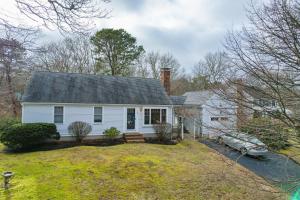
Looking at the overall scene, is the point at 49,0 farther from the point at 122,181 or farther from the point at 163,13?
the point at 122,181

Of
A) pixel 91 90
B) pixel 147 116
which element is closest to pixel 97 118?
pixel 91 90

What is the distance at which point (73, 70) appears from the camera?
3070 centimetres

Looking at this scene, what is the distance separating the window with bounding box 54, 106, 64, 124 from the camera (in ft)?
53.5

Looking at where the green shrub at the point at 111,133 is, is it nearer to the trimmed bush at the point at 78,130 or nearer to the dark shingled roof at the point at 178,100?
the trimmed bush at the point at 78,130

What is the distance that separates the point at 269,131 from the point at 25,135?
13.5m

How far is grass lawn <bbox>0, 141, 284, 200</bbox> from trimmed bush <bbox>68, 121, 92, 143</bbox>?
73.0 inches

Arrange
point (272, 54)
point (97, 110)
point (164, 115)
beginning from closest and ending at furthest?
point (272, 54), point (97, 110), point (164, 115)

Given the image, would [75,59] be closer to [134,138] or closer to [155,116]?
[155,116]

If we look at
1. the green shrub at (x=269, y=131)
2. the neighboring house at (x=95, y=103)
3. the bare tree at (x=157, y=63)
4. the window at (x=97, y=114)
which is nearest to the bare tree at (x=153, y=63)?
the bare tree at (x=157, y=63)

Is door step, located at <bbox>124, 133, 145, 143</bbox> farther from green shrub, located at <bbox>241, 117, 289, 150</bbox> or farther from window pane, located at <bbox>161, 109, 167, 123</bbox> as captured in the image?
green shrub, located at <bbox>241, 117, 289, 150</bbox>

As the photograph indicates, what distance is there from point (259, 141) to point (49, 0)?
4.39 metres

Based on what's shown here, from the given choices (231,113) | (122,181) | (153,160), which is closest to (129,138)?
Result: (153,160)

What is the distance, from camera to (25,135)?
13977 mm

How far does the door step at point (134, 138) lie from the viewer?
17027 mm
